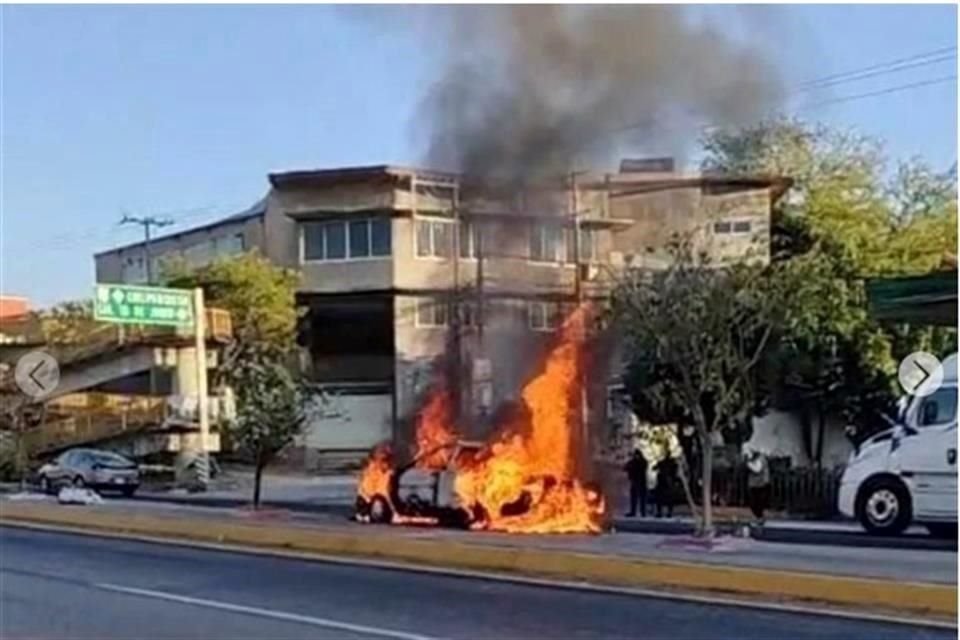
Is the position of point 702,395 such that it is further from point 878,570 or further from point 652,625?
point 652,625

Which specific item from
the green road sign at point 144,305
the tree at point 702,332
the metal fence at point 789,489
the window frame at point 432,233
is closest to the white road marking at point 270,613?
the tree at point 702,332

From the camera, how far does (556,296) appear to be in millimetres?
19766

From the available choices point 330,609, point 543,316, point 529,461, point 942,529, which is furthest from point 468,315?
point 330,609

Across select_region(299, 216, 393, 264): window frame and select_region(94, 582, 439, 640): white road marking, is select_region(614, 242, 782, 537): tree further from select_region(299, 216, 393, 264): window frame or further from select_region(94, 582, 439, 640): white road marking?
select_region(94, 582, 439, 640): white road marking

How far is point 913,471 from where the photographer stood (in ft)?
50.2

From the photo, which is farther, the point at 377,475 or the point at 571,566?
the point at 377,475

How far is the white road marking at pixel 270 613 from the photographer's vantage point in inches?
326

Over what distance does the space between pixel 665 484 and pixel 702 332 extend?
5.03 meters

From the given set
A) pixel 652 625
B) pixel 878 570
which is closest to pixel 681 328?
pixel 878 570

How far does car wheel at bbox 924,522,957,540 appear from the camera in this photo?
14.8 m

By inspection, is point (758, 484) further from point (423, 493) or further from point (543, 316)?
point (423, 493)

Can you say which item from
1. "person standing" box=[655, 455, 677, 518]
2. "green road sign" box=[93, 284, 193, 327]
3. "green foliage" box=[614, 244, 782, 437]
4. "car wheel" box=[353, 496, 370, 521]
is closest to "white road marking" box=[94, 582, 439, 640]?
"green foliage" box=[614, 244, 782, 437]

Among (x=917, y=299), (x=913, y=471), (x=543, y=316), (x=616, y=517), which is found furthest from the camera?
(x=543, y=316)

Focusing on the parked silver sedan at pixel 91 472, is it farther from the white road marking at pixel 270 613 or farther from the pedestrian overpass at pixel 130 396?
the white road marking at pixel 270 613
